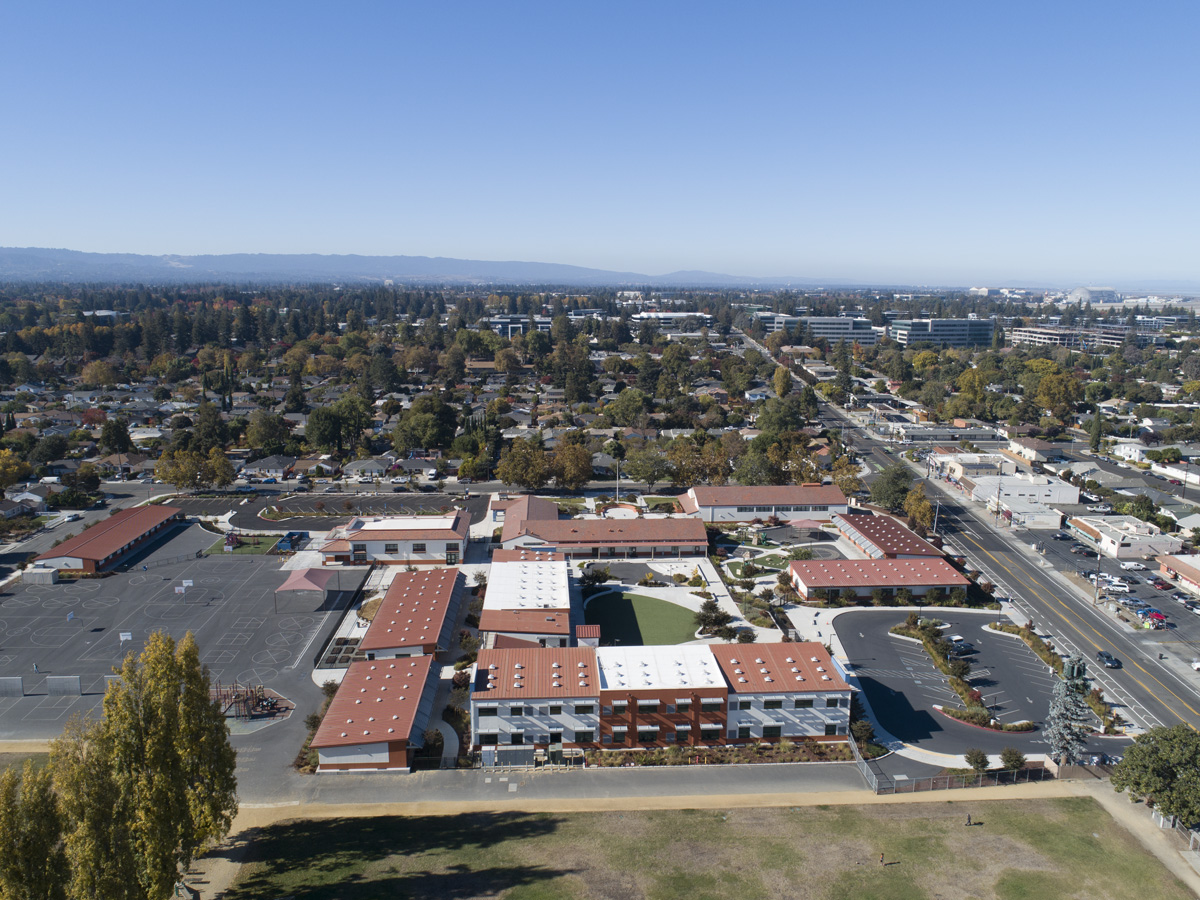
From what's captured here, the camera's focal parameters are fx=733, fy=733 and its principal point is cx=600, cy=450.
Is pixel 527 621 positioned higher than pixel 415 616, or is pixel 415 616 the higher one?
pixel 527 621

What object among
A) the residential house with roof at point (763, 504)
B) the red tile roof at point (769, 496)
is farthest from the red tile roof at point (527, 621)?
the red tile roof at point (769, 496)

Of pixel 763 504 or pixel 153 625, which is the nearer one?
pixel 153 625

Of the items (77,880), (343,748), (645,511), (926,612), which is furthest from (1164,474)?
(77,880)

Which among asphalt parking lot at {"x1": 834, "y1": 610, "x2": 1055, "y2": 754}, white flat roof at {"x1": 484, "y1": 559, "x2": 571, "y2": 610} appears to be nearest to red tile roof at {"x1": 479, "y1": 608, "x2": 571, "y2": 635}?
white flat roof at {"x1": 484, "y1": 559, "x2": 571, "y2": 610}

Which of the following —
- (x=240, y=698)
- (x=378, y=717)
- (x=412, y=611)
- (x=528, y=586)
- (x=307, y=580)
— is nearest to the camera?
(x=378, y=717)

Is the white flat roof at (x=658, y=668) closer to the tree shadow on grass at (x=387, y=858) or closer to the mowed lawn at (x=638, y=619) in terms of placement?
the mowed lawn at (x=638, y=619)

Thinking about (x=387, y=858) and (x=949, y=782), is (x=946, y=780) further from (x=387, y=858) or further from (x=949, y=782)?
(x=387, y=858)

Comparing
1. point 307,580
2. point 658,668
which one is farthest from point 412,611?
point 658,668
